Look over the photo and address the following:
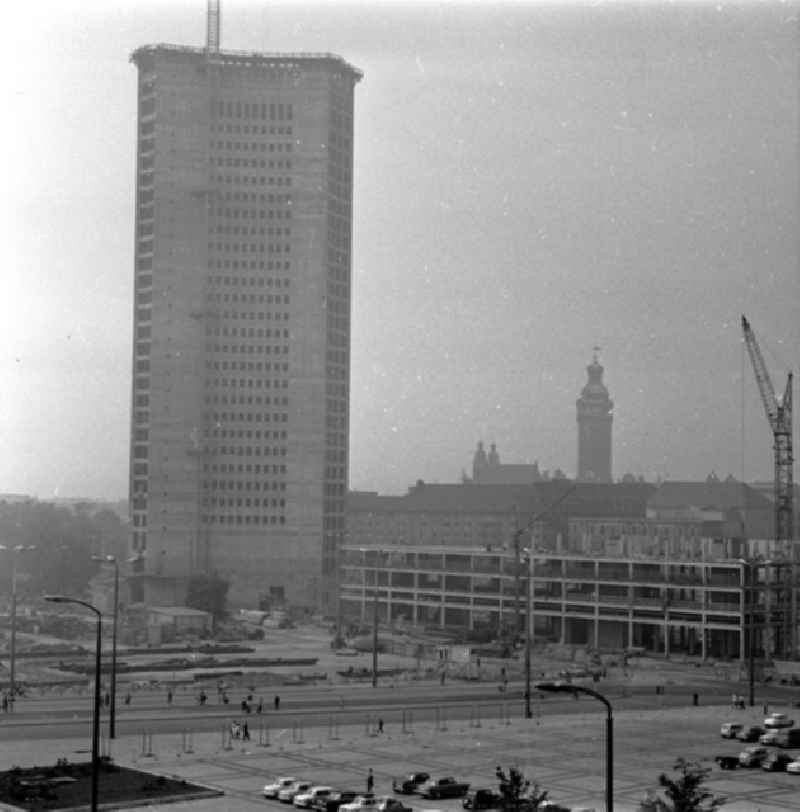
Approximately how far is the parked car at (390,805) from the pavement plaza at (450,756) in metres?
1.65

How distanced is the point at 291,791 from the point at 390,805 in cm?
423

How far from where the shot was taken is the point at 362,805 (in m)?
45.1

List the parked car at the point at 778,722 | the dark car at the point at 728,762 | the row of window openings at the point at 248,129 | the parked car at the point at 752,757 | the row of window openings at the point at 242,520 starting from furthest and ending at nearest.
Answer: the row of window openings at the point at 248,129
the row of window openings at the point at 242,520
the parked car at the point at 778,722
the parked car at the point at 752,757
the dark car at the point at 728,762

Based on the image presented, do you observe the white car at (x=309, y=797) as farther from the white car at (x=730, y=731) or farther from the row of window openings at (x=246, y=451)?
the row of window openings at (x=246, y=451)

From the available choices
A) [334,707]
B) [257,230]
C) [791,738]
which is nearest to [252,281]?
[257,230]

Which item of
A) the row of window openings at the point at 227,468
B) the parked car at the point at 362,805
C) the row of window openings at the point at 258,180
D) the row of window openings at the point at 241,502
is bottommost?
the parked car at the point at 362,805

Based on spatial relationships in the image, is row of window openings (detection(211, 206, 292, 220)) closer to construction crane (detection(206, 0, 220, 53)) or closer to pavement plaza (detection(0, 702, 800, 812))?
construction crane (detection(206, 0, 220, 53))

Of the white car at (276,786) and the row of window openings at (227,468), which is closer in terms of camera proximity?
the white car at (276,786)

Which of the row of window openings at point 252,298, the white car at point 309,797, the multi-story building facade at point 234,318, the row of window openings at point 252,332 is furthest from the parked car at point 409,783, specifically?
the row of window openings at point 252,298

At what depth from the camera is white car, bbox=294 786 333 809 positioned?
46344mm

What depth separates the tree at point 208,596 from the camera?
148 meters

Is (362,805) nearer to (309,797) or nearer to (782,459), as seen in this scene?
(309,797)

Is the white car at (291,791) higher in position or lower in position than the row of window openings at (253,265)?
lower

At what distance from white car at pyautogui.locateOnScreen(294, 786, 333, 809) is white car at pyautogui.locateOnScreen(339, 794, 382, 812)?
1.36 meters
